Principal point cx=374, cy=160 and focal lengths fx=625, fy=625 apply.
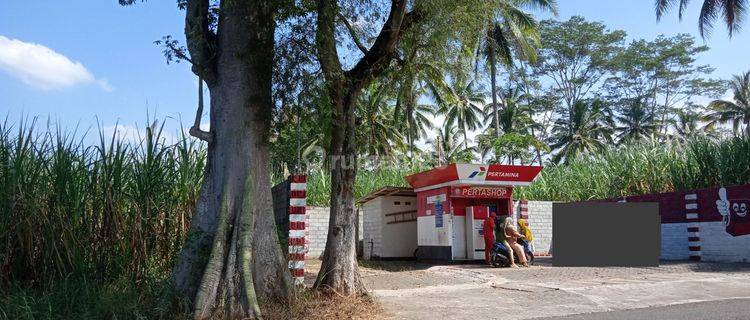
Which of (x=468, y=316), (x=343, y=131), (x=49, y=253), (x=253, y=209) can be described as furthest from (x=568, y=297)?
(x=49, y=253)

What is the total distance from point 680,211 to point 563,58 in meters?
31.7

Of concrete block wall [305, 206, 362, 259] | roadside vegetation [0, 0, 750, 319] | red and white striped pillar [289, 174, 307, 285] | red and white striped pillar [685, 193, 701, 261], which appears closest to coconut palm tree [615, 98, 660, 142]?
red and white striped pillar [685, 193, 701, 261]

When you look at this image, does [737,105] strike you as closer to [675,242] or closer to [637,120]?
[637,120]

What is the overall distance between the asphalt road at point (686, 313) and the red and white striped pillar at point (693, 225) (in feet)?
31.5

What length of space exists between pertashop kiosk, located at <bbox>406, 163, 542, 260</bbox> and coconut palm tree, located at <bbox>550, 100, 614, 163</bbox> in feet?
105

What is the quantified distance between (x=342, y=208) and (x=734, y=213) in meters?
13.7

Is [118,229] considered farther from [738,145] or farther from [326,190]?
[738,145]

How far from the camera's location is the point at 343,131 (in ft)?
33.9

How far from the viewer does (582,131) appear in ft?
167

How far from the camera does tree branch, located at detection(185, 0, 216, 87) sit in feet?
31.2

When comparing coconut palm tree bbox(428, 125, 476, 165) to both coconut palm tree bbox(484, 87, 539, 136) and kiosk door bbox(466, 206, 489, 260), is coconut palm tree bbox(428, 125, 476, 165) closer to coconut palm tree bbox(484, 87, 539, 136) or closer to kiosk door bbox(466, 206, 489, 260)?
coconut palm tree bbox(484, 87, 539, 136)

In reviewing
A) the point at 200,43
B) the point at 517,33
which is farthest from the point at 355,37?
the point at 517,33

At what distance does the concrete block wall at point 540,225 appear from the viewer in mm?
24248

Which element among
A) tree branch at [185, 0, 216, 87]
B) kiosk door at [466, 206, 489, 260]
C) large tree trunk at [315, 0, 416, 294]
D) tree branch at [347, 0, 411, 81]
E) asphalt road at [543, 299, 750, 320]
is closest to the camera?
asphalt road at [543, 299, 750, 320]
